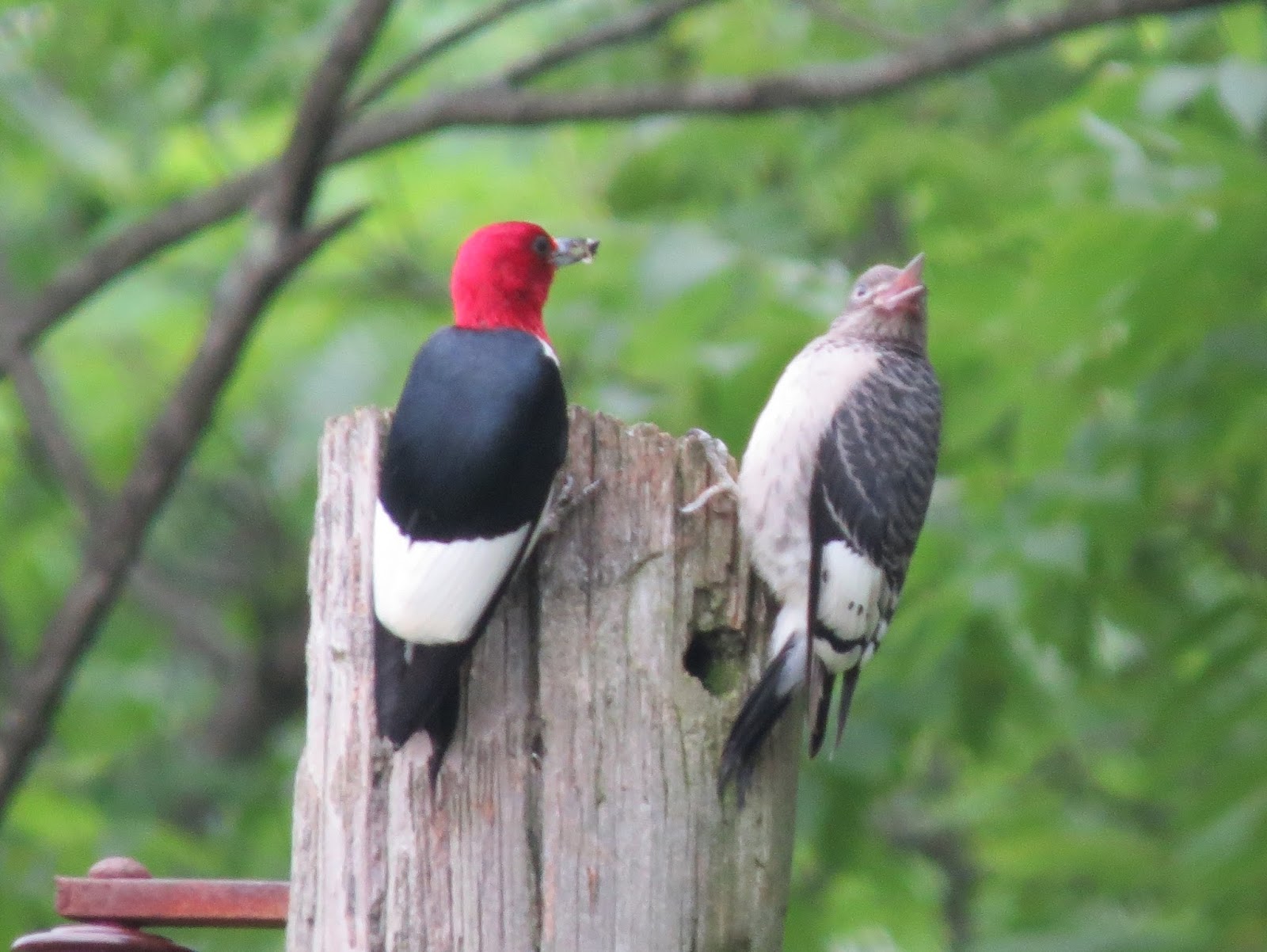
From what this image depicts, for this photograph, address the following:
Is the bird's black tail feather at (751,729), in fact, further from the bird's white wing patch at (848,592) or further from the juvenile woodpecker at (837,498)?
the bird's white wing patch at (848,592)

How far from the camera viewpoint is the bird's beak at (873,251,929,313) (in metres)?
4.50

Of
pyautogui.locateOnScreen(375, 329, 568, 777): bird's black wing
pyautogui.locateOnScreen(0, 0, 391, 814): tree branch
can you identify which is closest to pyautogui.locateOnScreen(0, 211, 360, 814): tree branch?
pyautogui.locateOnScreen(0, 0, 391, 814): tree branch

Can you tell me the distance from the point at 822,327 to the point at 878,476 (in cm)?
140

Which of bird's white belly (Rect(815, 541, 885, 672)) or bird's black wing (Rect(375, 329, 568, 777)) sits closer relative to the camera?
bird's black wing (Rect(375, 329, 568, 777))

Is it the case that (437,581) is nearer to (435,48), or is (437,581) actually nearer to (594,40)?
(435,48)

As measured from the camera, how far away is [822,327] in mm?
5211

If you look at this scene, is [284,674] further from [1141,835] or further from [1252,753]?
[1252,753]

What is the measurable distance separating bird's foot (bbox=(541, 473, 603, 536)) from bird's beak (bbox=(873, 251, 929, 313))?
5.48ft

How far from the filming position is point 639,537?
301 centimetres

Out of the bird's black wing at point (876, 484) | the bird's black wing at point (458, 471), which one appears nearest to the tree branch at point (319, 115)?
the bird's black wing at point (876, 484)

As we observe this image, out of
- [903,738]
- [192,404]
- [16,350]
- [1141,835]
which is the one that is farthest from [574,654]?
[1141,835]

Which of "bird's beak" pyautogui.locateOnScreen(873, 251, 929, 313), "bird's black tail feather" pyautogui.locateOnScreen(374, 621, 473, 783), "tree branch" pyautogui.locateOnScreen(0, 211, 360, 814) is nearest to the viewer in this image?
"bird's black tail feather" pyautogui.locateOnScreen(374, 621, 473, 783)

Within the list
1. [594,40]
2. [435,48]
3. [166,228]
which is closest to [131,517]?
[166,228]

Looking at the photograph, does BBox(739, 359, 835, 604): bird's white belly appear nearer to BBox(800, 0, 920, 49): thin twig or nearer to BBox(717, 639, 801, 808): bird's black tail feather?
BBox(717, 639, 801, 808): bird's black tail feather
